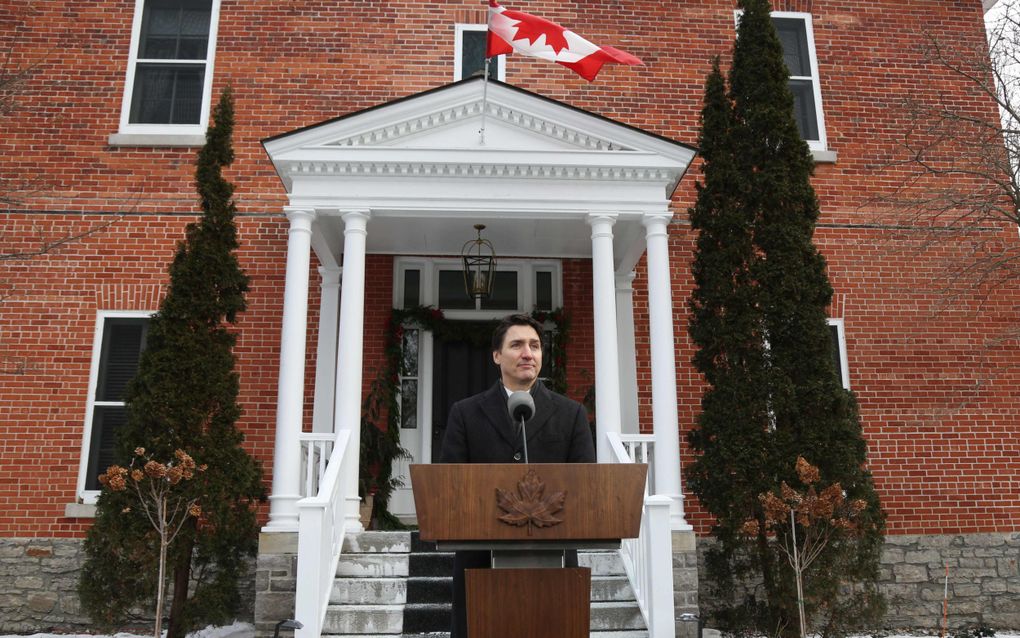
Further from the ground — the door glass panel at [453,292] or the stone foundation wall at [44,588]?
the door glass panel at [453,292]

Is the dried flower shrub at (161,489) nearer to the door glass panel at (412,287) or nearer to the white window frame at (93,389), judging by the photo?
the white window frame at (93,389)

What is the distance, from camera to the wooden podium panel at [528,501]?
260 centimetres

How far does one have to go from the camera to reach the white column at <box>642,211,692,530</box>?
783 centimetres

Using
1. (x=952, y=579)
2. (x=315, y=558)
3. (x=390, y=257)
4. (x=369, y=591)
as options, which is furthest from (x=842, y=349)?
(x=315, y=558)

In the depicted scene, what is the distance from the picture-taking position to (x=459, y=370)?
10.3 meters

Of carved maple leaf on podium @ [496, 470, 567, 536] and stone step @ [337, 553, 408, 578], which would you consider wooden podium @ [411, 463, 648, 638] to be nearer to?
carved maple leaf on podium @ [496, 470, 567, 536]

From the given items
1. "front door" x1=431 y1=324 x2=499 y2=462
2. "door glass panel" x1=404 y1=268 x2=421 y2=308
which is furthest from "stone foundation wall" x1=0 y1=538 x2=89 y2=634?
"door glass panel" x1=404 y1=268 x2=421 y2=308

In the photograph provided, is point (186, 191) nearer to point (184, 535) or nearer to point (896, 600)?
point (184, 535)

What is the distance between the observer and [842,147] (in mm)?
10773

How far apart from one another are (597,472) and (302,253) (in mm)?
6011

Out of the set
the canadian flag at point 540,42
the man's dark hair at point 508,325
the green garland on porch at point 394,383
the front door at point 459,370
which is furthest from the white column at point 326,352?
the man's dark hair at point 508,325

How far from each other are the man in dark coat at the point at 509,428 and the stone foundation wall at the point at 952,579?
609 cm

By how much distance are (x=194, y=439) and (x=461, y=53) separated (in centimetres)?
612

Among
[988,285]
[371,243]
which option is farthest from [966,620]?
[371,243]
